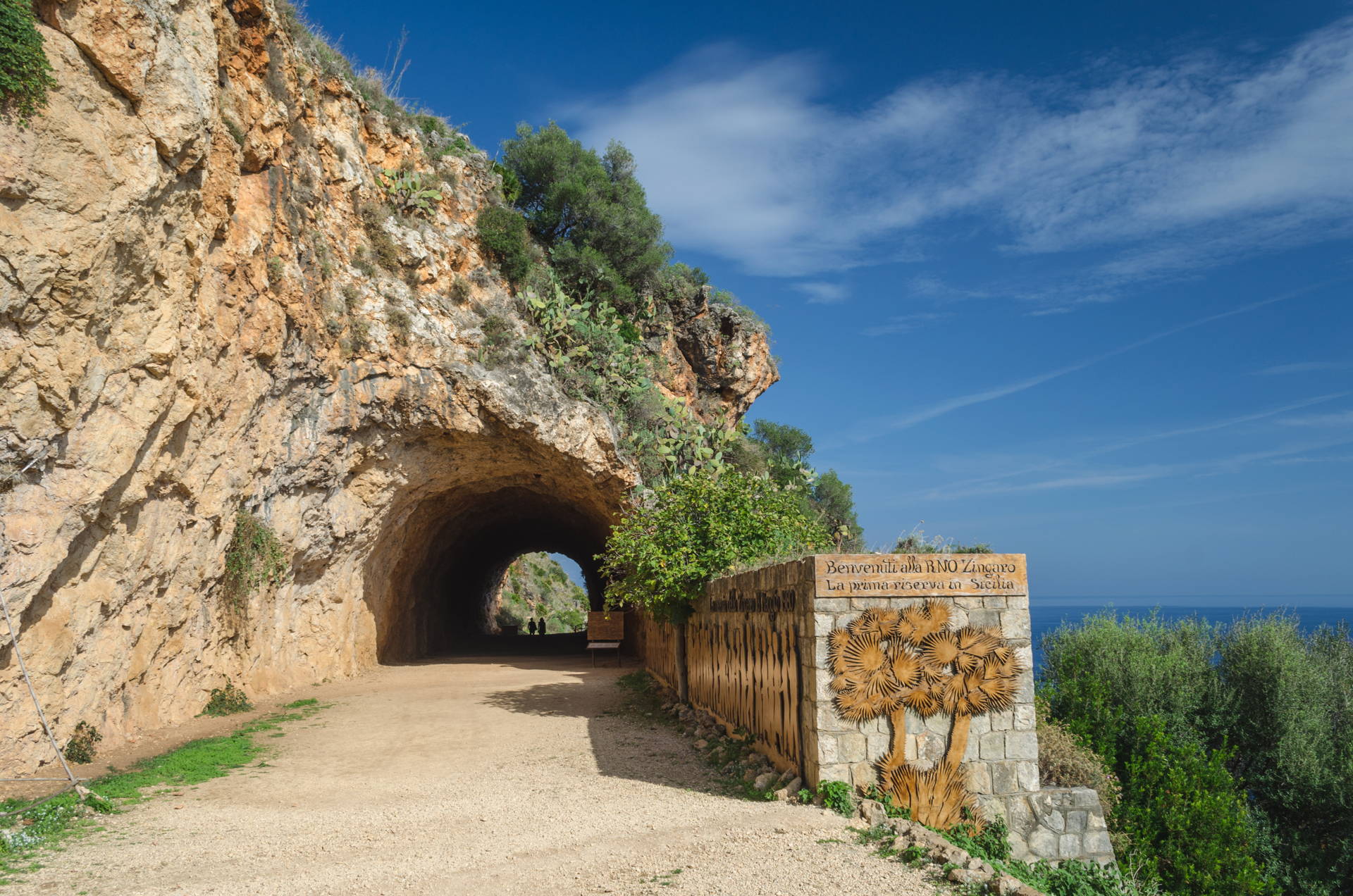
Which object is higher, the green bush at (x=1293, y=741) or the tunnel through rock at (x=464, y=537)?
the tunnel through rock at (x=464, y=537)

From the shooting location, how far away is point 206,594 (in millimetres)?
14703

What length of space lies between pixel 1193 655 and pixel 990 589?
43.0ft

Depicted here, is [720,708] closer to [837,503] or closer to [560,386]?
[560,386]

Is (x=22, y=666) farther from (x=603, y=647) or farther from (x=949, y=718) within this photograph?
(x=603, y=647)

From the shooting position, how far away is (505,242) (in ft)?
76.1

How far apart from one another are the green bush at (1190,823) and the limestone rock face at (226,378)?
515 inches

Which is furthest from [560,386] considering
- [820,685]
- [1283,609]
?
[1283,609]

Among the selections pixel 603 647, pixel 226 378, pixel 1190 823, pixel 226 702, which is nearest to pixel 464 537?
pixel 603 647

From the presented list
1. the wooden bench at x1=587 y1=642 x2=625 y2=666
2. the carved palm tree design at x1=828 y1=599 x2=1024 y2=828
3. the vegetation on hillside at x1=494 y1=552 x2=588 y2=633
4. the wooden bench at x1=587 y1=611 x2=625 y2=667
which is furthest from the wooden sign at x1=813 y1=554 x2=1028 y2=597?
the vegetation on hillside at x1=494 y1=552 x2=588 y2=633

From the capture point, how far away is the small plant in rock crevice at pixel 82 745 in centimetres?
1056

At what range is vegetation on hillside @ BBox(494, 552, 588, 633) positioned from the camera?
2010 inches

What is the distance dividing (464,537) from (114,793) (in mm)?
21354

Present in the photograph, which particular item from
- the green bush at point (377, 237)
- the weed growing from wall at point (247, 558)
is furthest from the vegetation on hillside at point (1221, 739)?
the green bush at point (377, 237)

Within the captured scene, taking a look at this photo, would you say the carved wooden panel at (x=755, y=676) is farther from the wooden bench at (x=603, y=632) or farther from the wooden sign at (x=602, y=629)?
the wooden sign at (x=602, y=629)
